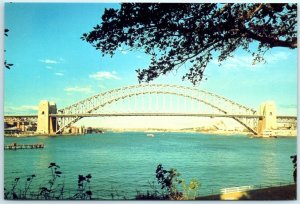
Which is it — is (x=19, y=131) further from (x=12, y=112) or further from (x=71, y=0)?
(x=71, y=0)

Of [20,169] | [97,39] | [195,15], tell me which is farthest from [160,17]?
[20,169]

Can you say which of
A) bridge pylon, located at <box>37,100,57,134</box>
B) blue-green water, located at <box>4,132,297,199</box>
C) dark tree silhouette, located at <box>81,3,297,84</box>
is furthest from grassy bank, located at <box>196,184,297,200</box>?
bridge pylon, located at <box>37,100,57,134</box>

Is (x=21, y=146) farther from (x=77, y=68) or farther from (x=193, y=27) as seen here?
(x=193, y=27)

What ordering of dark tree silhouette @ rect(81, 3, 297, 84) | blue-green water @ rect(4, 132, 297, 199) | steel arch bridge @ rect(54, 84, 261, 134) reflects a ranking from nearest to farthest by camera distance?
dark tree silhouette @ rect(81, 3, 297, 84) → blue-green water @ rect(4, 132, 297, 199) → steel arch bridge @ rect(54, 84, 261, 134)

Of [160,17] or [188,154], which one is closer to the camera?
[160,17]

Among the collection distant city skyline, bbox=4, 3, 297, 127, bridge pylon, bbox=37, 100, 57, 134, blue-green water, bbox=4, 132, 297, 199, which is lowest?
blue-green water, bbox=4, 132, 297, 199

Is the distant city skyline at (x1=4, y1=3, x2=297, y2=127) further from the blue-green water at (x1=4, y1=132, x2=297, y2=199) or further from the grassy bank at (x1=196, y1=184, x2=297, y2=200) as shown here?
the grassy bank at (x1=196, y1=184, x2=297, y2=200)

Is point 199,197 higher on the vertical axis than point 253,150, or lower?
lower
